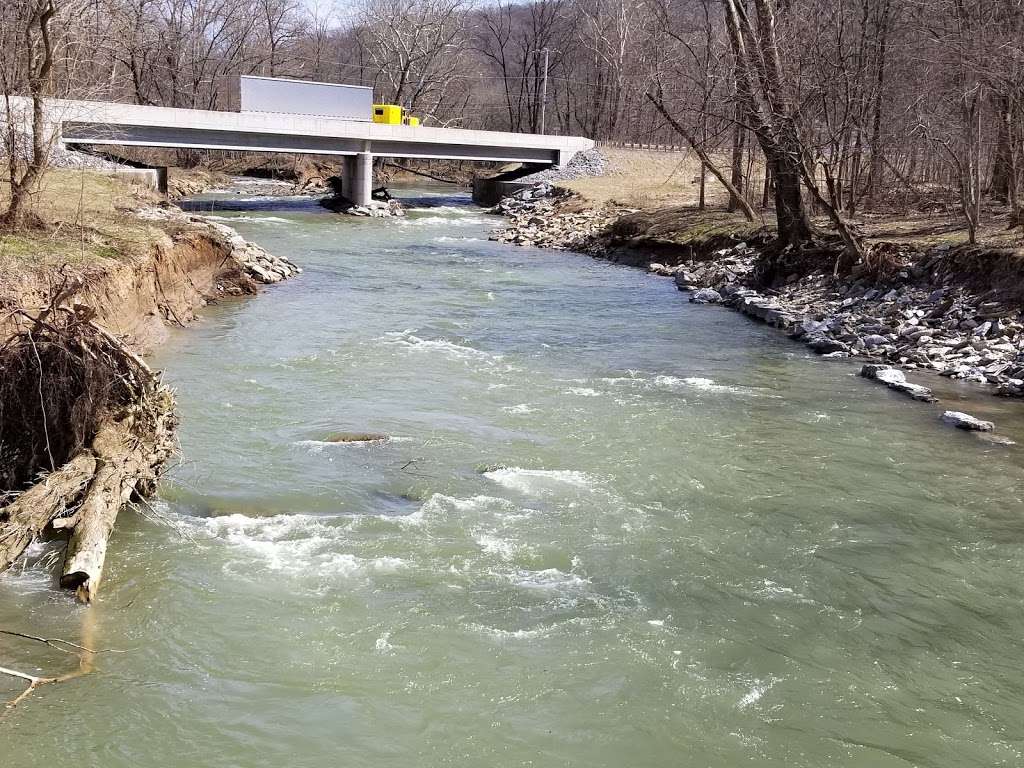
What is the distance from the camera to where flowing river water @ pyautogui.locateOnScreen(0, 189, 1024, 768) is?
5770 millimetres

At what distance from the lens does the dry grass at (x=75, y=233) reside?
45.2ft

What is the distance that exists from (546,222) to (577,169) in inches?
416

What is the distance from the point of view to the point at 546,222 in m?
37.6

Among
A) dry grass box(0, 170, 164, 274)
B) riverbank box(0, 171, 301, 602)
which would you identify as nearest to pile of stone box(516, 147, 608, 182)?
dry grass box(0, 170, 164, 274)

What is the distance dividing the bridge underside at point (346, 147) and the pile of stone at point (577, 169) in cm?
92

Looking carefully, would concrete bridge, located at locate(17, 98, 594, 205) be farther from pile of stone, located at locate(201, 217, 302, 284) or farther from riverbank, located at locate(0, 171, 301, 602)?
riverbank, located at locate(0, 171, 301, 602)

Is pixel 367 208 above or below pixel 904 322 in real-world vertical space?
above

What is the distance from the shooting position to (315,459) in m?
10.3

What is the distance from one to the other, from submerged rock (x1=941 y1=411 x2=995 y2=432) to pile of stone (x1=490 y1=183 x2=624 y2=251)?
20634mm

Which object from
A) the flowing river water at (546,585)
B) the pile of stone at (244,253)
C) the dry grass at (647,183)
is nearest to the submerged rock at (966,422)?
the flowing river water at (546,585)

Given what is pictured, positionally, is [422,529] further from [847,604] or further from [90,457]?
[847,604]

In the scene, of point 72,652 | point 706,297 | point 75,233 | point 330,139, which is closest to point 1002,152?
point 706,297

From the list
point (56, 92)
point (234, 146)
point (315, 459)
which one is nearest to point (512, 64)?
point (234, 146)

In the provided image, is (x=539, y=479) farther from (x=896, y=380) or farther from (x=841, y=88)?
(x=841, y=88)
